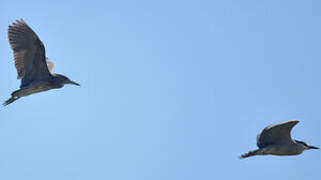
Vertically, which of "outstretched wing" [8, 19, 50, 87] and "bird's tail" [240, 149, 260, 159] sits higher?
"outstretched wing" [8, 19, 50, 87]

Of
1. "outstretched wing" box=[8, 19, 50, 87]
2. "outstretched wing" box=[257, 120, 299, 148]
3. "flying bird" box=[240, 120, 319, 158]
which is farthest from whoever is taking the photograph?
"outstretched wing" box=[8, 19, 50, 87]

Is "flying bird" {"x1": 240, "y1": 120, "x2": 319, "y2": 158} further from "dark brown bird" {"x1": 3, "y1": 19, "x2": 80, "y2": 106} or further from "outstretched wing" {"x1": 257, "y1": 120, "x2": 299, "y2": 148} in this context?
"dark brown bird" {"x1": 3, "y1": 19, "x2": 80, "y2": 106}

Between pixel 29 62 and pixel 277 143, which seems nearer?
pixel 277 143

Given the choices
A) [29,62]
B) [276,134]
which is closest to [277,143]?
[276,134]

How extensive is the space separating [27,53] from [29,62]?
32 centimetres

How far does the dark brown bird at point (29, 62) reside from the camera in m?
17.8

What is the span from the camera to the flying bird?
16391mm

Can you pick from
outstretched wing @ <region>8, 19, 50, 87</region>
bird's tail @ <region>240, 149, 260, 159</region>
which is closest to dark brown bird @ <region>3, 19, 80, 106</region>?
outstretched wing @ <region>8, 19, 50, 87</region>

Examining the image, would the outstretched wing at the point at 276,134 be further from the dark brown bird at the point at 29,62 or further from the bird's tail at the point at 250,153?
the dark brown bird at the point at 29,62

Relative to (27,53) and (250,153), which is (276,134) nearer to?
(250,153)

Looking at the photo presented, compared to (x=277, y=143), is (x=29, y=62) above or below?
above

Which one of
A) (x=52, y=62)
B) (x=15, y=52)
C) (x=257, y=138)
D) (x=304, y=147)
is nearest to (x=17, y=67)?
(x=15, y=52)

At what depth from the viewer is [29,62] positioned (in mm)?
18297

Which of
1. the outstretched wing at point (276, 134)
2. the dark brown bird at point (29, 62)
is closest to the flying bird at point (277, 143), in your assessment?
the outstretched wing at point (276, 134)
